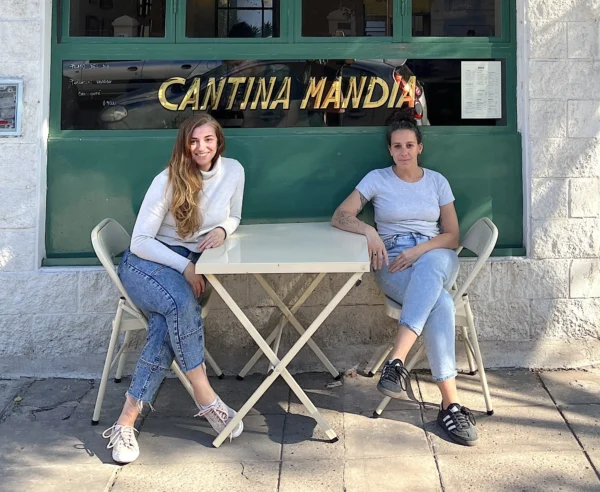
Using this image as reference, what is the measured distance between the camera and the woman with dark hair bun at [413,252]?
11.5 feet

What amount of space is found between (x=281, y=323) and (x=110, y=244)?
1061mm

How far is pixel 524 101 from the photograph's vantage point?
4.33 metres

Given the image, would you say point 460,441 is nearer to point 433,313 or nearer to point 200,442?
point 433,313

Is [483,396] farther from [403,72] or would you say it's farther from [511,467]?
[403,72]

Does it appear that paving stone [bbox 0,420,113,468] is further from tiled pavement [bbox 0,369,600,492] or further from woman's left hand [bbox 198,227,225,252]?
woman's left hand [bbox 198,227,225,252]

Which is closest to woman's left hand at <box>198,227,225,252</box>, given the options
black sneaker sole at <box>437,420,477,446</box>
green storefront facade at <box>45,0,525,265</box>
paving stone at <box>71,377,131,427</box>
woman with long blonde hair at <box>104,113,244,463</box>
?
woman with long blonde hair at <box>104,113,244,463</box>

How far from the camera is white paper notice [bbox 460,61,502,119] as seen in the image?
442 centimetres

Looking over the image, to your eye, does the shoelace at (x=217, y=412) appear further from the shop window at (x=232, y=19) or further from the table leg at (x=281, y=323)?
the shop window at (x=232, y=19)

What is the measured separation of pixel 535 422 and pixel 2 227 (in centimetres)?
308

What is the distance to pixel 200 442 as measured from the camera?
349cm

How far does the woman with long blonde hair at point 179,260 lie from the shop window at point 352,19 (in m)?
1.06

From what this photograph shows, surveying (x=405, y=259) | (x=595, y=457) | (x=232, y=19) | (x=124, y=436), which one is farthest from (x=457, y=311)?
(x=232, y=19)

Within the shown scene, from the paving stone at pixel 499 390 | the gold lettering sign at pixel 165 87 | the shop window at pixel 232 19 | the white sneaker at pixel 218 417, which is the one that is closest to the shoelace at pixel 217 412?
the white sneaker at pixel 218 417

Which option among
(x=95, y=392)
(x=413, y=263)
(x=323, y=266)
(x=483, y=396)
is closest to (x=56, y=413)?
(x=95, y=392)
